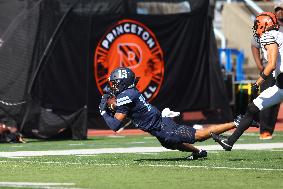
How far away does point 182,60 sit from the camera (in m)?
20.4

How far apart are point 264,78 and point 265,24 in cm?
70

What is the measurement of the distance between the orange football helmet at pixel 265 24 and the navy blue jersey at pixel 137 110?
1.79 m

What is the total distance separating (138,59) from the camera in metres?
19.8

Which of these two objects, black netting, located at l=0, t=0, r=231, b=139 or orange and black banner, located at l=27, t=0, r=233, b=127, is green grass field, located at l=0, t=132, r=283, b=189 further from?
orange and black banner, located at l=27, t=0, r=233, b=127

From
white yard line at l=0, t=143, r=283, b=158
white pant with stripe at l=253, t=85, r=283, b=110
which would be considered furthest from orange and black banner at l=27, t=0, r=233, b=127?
white pant with stripe at l=253, t=85, r=283, b=110

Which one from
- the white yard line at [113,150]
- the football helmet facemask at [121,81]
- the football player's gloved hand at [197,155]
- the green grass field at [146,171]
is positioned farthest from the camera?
the white yard line at [113,150]

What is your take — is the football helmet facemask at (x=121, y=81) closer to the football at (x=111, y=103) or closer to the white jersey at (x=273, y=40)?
the football at (x=111, y=103)

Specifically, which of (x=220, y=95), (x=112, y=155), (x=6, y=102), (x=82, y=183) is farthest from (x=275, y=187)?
(x=220, y=95)

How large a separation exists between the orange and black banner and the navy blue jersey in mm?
5935

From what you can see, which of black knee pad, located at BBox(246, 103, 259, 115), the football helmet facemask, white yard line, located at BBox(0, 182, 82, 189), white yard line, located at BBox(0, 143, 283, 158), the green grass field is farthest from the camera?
white yard line, located at BBox(0, 143, 283, 158)

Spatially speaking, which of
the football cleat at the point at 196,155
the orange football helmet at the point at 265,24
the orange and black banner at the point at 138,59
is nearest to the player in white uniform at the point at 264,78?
the orange football helmet at the point at 265,24

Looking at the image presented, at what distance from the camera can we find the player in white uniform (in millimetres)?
12508

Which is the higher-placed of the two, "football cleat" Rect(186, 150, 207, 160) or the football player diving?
the football player diving

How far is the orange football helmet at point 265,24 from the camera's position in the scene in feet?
42.0
